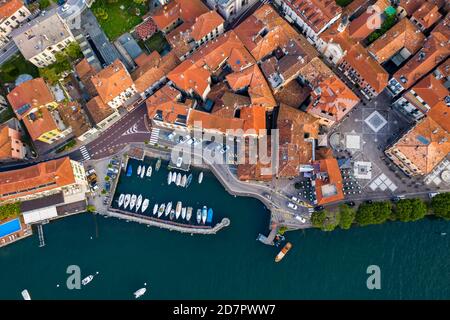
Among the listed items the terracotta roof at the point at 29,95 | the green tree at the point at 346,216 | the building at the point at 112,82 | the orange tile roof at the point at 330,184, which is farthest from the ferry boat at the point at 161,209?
the green tree at the point at 346,216

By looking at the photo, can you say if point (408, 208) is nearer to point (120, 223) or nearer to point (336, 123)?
point (336, 123)

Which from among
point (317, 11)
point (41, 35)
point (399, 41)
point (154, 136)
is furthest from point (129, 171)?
point (399, 41)

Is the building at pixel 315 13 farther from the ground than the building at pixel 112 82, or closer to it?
farther from the ground

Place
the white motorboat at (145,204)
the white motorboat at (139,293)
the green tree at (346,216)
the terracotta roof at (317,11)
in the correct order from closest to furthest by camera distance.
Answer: the green tree at (346,216), the white motorboat at (139,293), the terracotta roof at (317,11), the white motorboat at (145,204)

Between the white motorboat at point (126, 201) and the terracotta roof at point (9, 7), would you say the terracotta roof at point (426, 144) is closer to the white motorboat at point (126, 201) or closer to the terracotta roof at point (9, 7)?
the white motorboat at point (126, 201)

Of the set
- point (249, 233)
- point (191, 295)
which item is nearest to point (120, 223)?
point (191, 295)

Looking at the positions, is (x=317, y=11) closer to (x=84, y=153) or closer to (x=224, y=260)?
(x=224, y=260)
